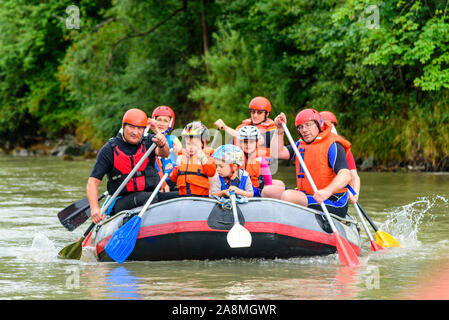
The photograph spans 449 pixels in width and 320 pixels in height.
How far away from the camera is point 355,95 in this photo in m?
18.3

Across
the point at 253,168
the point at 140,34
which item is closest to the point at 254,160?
the point at 253,168

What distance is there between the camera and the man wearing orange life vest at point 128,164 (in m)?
6.80

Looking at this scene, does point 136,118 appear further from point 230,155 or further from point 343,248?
point 343,248

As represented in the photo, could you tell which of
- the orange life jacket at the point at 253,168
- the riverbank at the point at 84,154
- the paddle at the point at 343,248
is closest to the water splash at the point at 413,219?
the paddle at the point at 343,248

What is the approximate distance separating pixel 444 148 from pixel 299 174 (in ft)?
32.6

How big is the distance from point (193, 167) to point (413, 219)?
3.87 meters

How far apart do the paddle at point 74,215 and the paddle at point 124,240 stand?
1530 millimetres

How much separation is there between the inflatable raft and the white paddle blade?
0.23 m

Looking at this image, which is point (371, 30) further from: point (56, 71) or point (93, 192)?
point (56, 71)

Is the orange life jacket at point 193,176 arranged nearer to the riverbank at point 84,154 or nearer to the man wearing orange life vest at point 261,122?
the man wearing orange life vest at point 261,122

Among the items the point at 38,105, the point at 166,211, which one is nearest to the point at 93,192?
the point at 166,211

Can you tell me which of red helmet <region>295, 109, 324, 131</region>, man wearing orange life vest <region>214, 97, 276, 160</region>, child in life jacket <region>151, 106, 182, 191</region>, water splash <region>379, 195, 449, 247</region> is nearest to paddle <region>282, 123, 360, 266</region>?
red helmet <region>295, 109, 324, 131</region>

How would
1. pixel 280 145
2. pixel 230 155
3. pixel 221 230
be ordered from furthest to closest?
1. pixel 280 145
2. pixel 230 155
3. pixel 221 230

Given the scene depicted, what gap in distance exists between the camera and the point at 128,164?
6.97 m
